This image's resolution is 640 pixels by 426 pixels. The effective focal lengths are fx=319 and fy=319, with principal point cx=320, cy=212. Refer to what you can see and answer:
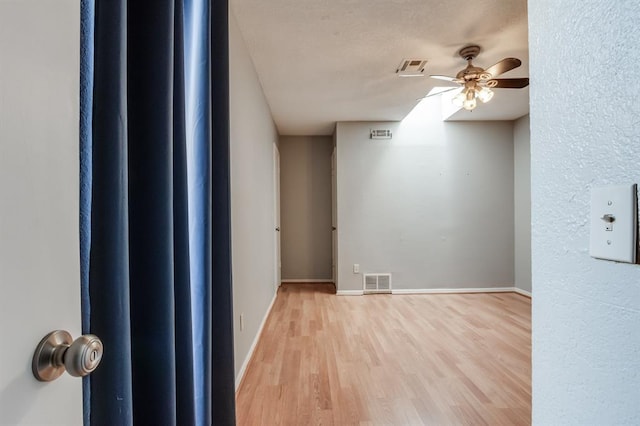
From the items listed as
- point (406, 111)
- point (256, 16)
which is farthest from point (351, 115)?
point (256, 16)

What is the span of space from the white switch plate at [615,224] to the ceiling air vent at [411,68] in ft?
8.72

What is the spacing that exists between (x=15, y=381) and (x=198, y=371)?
81cm

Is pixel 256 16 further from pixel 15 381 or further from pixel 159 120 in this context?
pixel 15 381

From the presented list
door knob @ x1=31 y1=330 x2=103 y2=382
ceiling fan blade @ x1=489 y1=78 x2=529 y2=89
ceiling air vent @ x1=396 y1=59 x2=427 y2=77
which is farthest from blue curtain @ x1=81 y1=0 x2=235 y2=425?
ceiling fan blade @ x1=489 y1=78 x2=529 y2=89

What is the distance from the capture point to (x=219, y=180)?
1.27 meters

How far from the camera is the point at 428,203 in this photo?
15.4 ft

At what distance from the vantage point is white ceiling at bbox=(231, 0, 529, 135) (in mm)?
2094

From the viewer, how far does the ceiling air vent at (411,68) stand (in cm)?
282

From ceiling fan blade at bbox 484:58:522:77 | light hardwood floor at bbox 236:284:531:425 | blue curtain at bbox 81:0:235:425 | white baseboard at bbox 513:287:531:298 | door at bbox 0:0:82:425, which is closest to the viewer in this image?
door at bbox 0:0:82:425

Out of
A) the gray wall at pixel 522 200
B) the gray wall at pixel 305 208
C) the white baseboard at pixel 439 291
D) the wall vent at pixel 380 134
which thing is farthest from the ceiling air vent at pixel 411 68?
the white baseboard at pixel 439 291

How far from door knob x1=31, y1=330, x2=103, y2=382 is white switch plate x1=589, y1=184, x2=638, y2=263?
75 cm

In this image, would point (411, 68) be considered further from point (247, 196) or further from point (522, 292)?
point (522, 292)

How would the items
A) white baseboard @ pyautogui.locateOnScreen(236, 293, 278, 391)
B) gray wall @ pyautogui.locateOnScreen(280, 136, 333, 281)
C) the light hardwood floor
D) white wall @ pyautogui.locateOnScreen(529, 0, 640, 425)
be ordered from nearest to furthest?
white wall @ pyautogui.locateOnScreen(529, 0, 640, 425) → the light hardwood floor → white baseboard @ pyautogui.locateOnScreen(236, 293, 278, 391) → gray wall @ pyautogui.locateOnScreen(280, 136, 333, 281)

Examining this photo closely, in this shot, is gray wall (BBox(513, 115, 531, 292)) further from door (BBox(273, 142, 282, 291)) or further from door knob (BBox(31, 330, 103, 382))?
door knob (BBox(31, 330, 103, 382))
